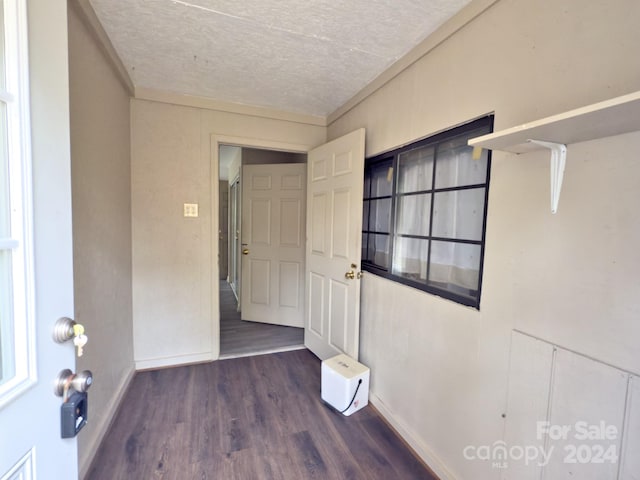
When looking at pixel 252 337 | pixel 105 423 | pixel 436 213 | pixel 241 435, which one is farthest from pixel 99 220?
pixel 252 337

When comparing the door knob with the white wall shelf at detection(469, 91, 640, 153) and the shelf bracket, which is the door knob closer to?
the white wall shelf at detection(469, 91, 640, 153)

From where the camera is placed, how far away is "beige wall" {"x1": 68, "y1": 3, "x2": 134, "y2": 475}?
4.95 feet

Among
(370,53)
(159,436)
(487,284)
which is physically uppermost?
(370,53)

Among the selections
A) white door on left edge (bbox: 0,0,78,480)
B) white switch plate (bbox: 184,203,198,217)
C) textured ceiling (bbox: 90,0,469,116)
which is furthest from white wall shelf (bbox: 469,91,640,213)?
white switch plate (bbox: 184,203,198,217)

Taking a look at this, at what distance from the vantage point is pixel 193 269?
2756 millimetres

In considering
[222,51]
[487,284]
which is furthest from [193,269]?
[487,284]

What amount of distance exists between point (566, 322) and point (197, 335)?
2733 millimetres

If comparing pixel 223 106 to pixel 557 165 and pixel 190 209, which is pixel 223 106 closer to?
pixel 190 209

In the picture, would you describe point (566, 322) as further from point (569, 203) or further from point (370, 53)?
point (370, 53)

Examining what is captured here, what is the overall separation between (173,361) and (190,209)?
54.9 inches

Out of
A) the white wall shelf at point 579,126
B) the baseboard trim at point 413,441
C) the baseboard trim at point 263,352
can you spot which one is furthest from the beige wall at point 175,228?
the white wall shelf at point 579,126

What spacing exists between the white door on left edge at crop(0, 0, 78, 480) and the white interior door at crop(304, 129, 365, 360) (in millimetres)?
1823

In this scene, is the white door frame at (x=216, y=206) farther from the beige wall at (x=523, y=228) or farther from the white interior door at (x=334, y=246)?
the beige wall at (x=523, y=228)

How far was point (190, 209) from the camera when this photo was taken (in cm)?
271
